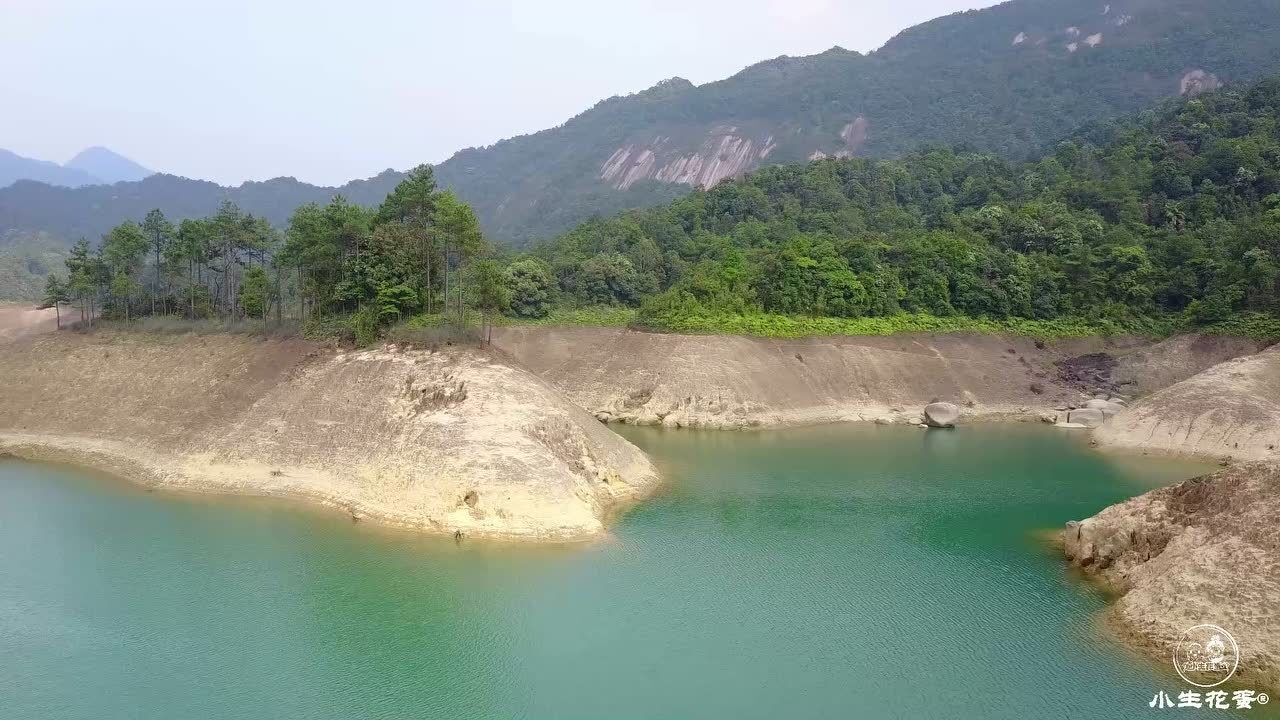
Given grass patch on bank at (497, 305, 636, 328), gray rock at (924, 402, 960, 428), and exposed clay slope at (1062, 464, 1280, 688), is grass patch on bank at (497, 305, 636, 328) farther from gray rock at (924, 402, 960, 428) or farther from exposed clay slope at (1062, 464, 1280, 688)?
exposed clay slope at (1062, 464, 1280, 688)

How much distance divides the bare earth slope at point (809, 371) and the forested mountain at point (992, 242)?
8.99 feet

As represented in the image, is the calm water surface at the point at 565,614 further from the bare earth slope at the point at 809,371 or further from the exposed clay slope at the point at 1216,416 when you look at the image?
the bare earth slope at the point at 809,371

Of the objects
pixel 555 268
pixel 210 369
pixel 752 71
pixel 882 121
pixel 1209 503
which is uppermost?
pixel 752 71

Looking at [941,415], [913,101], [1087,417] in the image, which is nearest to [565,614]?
[941,415]

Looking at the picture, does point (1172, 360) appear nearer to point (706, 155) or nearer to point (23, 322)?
point (23, 322)

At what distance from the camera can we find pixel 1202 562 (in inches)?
727

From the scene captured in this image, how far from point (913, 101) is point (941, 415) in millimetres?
114772

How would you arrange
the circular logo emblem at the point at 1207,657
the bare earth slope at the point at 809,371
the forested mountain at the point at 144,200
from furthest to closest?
1. the forested mountain at the point at 144,200
2. the bare earth slope at the point at 809,371
3. the circular logo emblem at the point at 1207,657

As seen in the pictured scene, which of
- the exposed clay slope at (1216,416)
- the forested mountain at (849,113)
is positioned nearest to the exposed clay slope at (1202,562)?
the exposed clay slope at (1216,416)

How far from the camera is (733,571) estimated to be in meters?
22.2

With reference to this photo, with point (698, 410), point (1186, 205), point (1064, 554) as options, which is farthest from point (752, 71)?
point (1064, 554)

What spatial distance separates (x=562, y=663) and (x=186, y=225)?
36.9 meters

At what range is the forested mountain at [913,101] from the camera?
120 m

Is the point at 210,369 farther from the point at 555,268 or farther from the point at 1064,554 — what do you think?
the point at 1064,554
